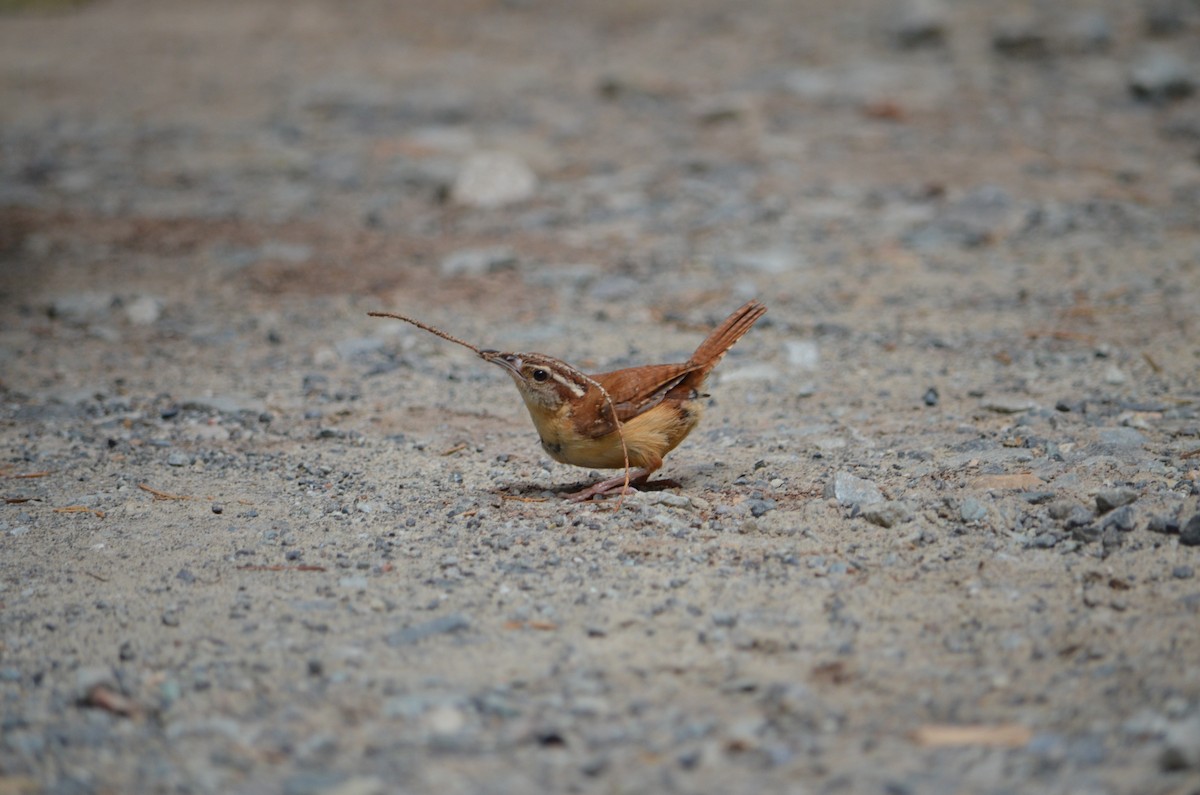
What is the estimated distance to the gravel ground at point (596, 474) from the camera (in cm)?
355

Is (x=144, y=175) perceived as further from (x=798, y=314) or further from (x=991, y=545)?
(x=991, y=545)

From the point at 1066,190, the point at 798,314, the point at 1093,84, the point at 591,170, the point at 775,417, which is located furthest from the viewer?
the point at 1093,84

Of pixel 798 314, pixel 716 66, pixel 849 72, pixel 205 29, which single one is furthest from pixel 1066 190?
pixel 205 29

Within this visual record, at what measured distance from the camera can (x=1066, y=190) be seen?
1064 centimetres

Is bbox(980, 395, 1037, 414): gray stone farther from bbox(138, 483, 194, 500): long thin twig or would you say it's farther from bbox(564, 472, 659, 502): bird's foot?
bbox(138, 483, 194, 500): long thin twig

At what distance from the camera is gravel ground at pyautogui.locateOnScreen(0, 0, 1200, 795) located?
11.7 feet

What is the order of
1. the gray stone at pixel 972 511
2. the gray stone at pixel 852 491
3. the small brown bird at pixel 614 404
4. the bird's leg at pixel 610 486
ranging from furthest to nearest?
the bird's leg at pixel 610 486
the small brown bird at pixel 614 404
the gray stone at pixel 852 491
the gray stone at pixel 972 511

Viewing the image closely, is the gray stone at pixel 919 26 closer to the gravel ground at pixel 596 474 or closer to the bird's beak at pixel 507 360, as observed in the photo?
the gravel ground at pixel 596 474

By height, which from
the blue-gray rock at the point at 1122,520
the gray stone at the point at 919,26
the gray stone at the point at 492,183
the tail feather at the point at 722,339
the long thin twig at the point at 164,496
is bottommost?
the long thin twig at the point at 164,496

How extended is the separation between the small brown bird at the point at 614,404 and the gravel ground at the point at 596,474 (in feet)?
1.07

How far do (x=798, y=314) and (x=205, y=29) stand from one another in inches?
542

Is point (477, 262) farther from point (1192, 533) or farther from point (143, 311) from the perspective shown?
point (1192, 533)

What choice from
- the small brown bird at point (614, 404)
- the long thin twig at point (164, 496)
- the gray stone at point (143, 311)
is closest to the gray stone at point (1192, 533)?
the small brown bird at point (614, 404)

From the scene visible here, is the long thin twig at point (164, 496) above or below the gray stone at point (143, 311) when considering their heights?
above
